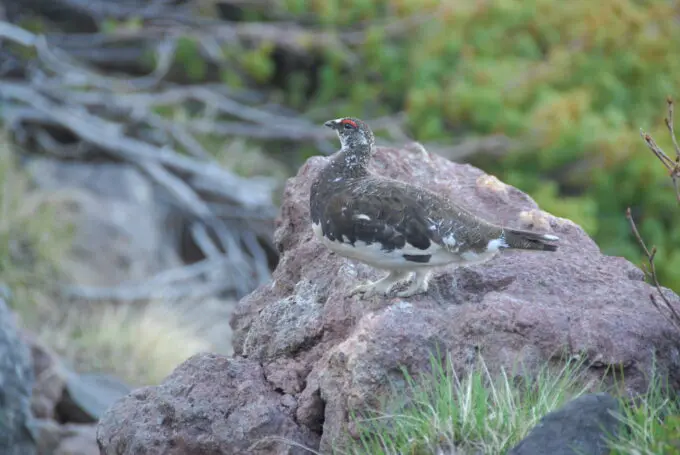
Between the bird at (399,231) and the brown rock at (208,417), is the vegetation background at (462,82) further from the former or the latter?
the brown rock at (208,417)

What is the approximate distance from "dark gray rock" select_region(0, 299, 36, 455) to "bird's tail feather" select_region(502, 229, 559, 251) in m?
3.84

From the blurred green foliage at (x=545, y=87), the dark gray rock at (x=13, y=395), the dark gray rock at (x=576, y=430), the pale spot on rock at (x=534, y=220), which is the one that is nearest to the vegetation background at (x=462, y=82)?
the blurred green foliage at (x=545, y=87)

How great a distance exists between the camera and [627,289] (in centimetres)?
446

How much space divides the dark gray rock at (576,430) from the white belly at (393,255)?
846 mm

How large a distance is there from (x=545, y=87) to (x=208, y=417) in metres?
8.83

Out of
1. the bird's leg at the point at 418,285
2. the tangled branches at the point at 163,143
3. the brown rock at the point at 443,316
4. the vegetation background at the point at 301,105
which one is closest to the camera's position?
the brown rock at the point at 443,316

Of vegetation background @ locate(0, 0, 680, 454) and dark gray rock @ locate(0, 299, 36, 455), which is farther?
vegetation background @ locate(0, 0, 680, 454)

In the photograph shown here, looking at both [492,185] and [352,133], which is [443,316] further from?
[492,185]

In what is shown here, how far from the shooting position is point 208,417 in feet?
13.7

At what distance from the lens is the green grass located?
363cm

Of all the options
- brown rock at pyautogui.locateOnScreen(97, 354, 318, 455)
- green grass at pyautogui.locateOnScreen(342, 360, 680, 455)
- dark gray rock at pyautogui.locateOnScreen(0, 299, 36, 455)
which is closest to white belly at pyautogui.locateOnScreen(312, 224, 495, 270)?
green grass at pyautogui.locateOnScreen(342, 360, 680, 455)

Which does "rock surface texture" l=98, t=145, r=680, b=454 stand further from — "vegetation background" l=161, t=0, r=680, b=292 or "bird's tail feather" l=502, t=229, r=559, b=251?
"vegetation background" l=161, t=0, r=680, b=292

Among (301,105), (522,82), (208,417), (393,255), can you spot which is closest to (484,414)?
(393,255)

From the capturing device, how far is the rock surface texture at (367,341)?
13.3 feet
